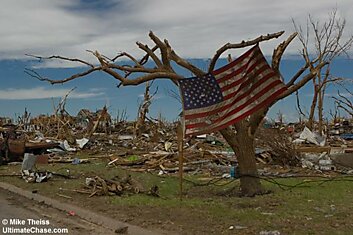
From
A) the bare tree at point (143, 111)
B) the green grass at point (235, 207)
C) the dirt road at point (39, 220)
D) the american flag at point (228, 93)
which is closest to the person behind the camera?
the green grass at point (235, 207)

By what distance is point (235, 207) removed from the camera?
9758mm

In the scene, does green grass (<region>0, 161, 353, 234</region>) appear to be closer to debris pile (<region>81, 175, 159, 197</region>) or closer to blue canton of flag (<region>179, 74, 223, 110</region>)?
debris pile (<region>81, 175, 159, 197</region>)

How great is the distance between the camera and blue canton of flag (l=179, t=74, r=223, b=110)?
34.9ft

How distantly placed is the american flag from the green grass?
172 cm

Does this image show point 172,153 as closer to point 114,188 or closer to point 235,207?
point 114,188

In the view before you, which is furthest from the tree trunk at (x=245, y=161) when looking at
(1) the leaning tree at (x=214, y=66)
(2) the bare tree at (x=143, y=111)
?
(2) the bare tree at (x=143, y=111)

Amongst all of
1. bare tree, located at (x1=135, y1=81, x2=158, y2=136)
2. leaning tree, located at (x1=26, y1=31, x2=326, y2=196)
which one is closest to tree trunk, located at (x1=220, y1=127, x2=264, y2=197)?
leaning tree, located at (x1=26, y1=31, x2=326, y2=196)

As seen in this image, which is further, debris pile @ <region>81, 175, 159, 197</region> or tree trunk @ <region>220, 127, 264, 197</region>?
debris pile @ <region>81, 175, 159, 197</region>

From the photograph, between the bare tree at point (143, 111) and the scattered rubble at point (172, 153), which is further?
the bare tree at point (143, 111)

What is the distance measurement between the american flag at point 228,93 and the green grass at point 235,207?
1.72 metres

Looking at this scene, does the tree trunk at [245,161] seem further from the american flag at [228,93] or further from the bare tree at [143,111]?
the bare tree at [143,111]

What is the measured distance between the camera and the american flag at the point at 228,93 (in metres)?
10.6

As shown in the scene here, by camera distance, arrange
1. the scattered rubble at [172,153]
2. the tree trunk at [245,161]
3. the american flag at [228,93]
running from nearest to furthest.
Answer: the american flag at [228,93] → the tree trunk at [245,161] → the scattered rubble at [172,153]

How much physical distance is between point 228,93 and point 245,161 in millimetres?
1940
